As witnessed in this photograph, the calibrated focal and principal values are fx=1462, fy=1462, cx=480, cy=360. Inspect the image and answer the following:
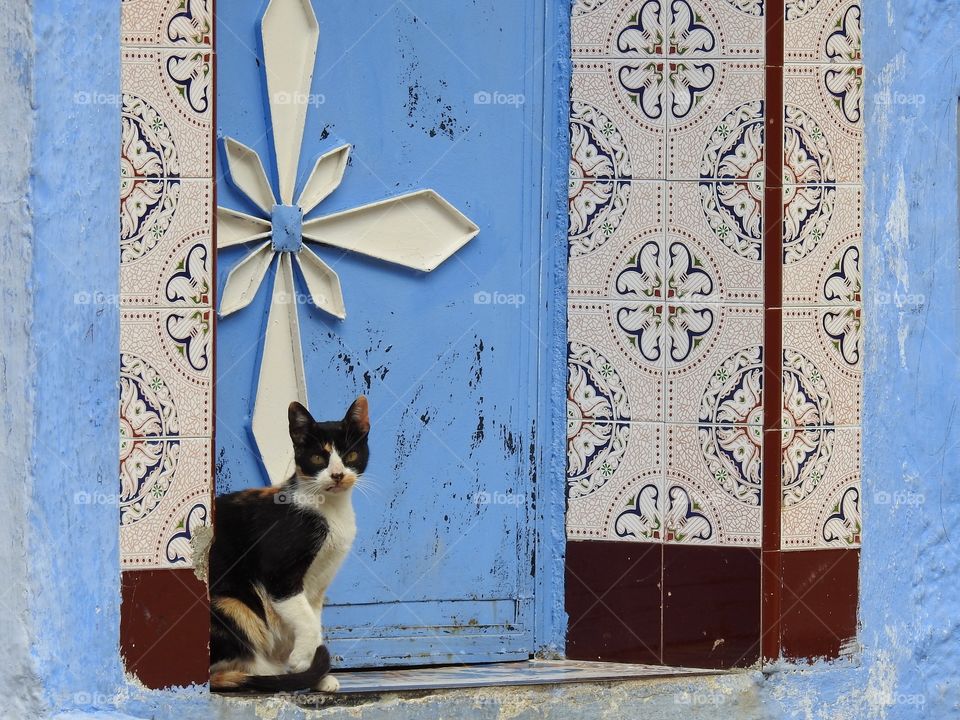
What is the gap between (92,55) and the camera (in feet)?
12.4

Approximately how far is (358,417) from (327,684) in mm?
728

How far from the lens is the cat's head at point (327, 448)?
392 cm

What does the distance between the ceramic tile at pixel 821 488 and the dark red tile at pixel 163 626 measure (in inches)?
67.0

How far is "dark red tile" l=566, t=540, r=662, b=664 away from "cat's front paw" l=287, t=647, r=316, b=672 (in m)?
0.99

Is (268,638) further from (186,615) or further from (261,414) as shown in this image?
(261,414)

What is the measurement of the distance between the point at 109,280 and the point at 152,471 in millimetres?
508

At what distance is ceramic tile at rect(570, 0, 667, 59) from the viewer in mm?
4488

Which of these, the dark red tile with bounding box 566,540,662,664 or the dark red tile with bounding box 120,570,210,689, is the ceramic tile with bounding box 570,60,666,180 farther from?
the dark red tile with bounding box 120,570,210,689

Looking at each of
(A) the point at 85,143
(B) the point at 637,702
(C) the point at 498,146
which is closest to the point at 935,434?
(B) the point at 637,702

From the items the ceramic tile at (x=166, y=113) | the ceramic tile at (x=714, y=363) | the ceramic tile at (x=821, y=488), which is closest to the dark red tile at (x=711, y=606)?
the ceramic tile at (x=821, y=488)

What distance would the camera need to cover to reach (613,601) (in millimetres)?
4508

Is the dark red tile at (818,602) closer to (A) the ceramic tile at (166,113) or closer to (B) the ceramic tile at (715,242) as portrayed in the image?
(B) the ceramic tile at (715,242)

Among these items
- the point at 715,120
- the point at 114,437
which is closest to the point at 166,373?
the point at 114,437

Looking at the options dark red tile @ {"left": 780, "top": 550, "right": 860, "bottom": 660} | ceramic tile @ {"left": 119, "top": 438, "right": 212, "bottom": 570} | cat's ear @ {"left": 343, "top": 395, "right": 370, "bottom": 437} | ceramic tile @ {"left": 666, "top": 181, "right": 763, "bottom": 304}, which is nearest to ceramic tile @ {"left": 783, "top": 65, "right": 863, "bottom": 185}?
ceramic tile @ {"left": 666, "top": 181, "right": 763, "bottom": 304}
